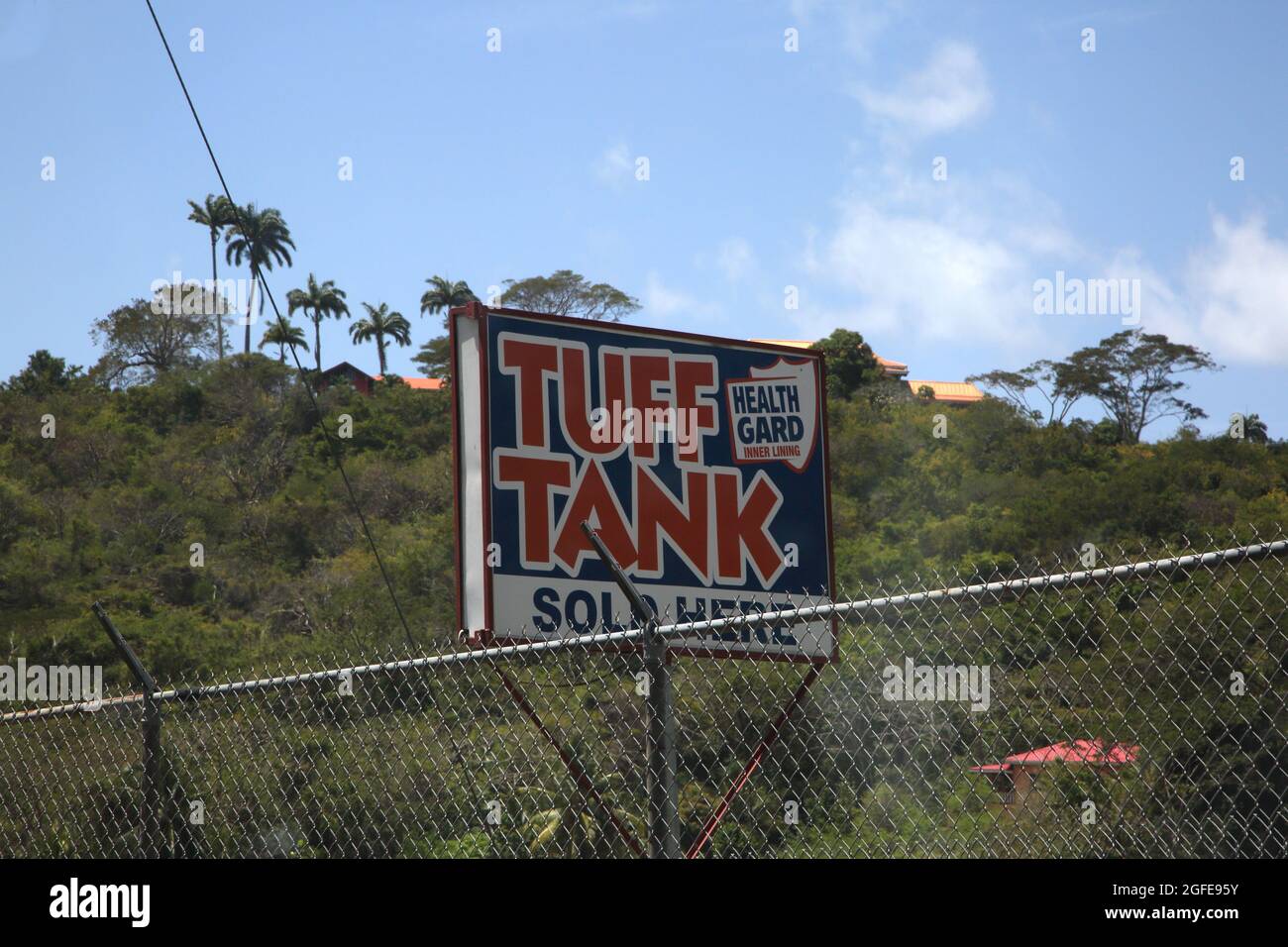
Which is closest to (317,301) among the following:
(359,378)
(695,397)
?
(359,378)

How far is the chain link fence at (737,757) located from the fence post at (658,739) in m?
0.05

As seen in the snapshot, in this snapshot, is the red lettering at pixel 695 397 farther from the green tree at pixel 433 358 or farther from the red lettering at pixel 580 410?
the green tree at pixel 433 358

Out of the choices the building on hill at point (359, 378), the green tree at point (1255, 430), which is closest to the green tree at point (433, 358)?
the building on hill at point (359, 378)

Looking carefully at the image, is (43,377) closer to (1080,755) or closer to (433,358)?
(433,358)

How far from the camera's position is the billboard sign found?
6.81 m

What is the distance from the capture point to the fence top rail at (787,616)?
128 inches

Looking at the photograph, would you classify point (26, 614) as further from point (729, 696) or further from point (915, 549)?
point (729, 696)

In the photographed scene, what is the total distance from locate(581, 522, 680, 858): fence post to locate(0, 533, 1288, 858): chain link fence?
50 millimetres

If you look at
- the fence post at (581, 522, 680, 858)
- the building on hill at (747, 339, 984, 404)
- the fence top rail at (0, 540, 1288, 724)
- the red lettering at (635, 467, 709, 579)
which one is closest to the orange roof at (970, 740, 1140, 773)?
the fence top rail at (0, 540, 1288, 724)

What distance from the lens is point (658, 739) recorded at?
14.1ft

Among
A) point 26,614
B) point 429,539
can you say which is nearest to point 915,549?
point 429,539

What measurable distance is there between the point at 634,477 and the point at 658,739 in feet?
10.6

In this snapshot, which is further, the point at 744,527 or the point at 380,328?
the point at 380,328
